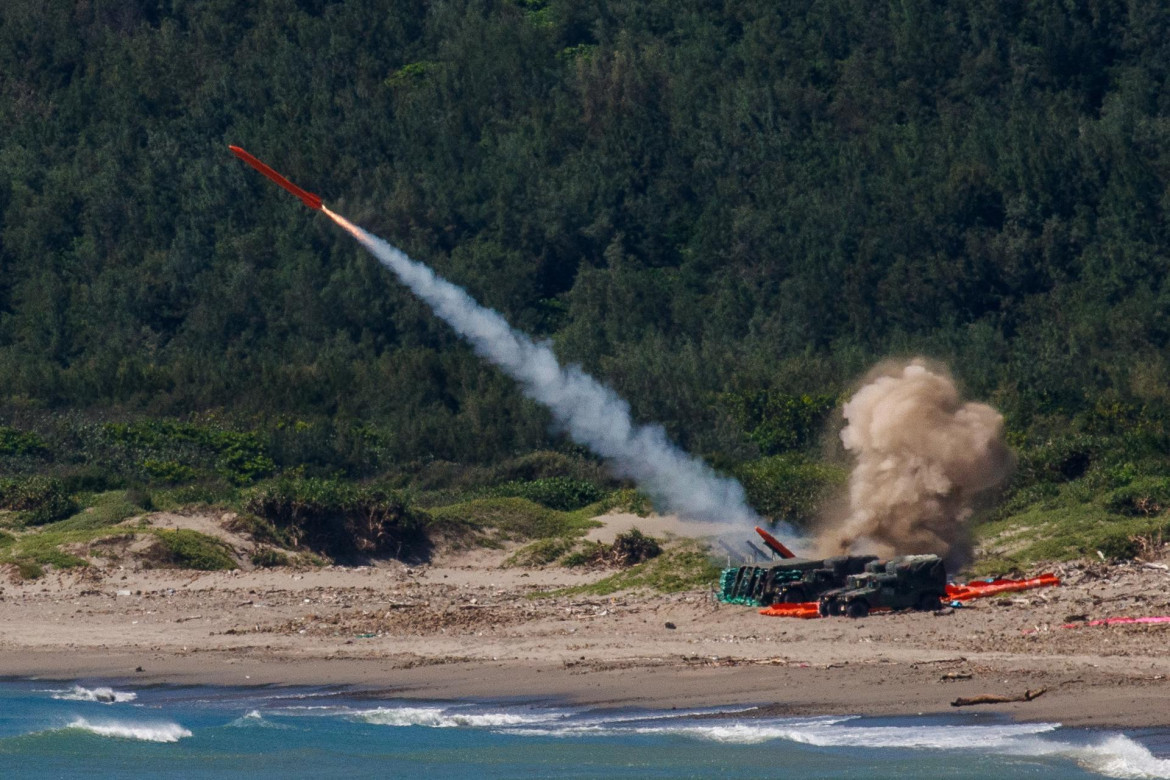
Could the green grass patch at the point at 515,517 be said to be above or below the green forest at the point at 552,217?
below

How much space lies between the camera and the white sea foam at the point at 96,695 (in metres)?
24.5

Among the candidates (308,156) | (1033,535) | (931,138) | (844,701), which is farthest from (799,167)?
(844,701)

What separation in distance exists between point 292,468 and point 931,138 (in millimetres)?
34382

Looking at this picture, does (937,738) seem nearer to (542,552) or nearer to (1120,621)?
(1120,621)

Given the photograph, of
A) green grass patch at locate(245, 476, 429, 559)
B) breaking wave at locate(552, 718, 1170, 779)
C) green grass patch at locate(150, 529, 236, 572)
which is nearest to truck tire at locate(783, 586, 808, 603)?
breaking wave at locate(552, 718, 1170, 779)

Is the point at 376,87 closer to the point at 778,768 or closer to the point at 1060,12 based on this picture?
the point at 1060,12

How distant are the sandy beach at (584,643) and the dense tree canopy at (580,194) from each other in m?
20.2

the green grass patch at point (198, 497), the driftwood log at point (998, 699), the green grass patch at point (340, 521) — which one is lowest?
the driftwood log at point (998, 699)

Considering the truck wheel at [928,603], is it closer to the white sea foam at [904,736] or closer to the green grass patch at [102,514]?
the white sea foam at [904,736]

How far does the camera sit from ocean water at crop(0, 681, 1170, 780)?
1880 centimetres

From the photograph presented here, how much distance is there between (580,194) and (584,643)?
1875 inches

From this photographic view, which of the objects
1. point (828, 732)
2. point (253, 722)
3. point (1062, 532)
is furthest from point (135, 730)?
point (1062, 532)

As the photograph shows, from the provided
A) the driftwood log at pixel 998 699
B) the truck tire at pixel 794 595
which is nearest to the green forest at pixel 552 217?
the truck tire at pixel 794 595

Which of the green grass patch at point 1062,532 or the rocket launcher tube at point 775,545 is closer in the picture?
the green grass patch at point 1062,532
